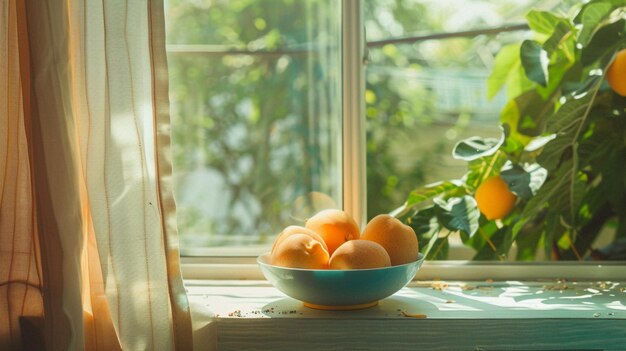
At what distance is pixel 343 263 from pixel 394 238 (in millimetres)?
112

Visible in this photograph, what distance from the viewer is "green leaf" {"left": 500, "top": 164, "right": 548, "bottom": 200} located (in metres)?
1.35

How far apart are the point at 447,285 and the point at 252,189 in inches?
17.9

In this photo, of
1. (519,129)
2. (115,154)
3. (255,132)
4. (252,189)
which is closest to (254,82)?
(255,132)

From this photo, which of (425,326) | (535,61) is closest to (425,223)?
(425,326)

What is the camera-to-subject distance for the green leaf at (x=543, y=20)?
1.43 meters

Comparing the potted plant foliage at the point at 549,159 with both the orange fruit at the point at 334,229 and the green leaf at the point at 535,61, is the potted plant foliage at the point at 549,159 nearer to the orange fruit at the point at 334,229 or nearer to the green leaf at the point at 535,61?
the green leaf at the point at 535,61

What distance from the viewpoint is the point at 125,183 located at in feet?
3.67

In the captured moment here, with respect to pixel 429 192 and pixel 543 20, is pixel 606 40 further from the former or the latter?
pixel 429 192

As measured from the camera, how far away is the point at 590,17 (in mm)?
1372

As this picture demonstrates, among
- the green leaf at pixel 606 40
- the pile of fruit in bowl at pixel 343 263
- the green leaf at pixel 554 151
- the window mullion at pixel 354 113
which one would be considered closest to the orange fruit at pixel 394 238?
the pile of fruit in bowl at pixel 343 263

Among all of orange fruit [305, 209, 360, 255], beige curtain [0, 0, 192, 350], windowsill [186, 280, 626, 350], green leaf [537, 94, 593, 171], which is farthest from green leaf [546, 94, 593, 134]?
beige curtain [0, 0, 192, 350]

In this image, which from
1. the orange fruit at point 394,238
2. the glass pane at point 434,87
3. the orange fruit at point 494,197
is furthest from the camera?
the glass pane at point 434,87

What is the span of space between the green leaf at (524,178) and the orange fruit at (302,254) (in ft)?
1.39

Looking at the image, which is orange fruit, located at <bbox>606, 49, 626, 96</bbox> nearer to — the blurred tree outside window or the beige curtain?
the blurred tree outside window
